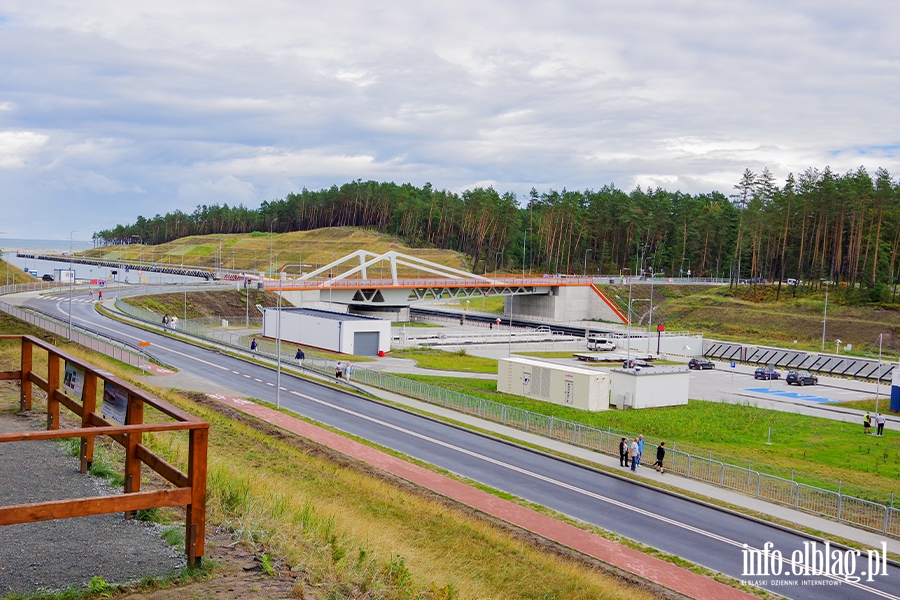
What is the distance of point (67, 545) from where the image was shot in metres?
8.13

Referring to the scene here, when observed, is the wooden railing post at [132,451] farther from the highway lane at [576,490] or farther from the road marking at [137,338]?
the road marking at [137,338]

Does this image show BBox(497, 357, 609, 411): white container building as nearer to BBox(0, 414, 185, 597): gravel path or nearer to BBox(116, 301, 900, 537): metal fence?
BBox(116, 301, 900, 537): metal fence

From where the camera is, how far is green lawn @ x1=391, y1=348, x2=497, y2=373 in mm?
62625

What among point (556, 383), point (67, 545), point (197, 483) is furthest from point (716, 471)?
point (67, 545)

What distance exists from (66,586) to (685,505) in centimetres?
2370

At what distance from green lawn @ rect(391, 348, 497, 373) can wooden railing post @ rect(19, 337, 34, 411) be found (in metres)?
48.3

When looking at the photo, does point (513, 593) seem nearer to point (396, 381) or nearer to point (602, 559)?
point (602, 559)

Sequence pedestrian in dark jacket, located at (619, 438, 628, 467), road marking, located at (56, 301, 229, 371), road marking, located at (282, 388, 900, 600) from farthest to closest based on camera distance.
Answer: road marking, located at (56, 301, 229, 371) → pedestrian in dark jacket, located at (619, 438, 628, 467) → road marking, located at (282, 388, 900, 600)

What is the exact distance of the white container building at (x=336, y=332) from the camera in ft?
219

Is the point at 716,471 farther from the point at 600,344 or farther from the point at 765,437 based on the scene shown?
the point at 600,344

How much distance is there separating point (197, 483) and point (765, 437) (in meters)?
39.2

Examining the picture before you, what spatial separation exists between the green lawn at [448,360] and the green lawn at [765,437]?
31.5 feet

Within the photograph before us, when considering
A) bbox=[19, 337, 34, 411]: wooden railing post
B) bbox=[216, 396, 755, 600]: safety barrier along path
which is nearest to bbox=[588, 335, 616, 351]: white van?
bbox=[216, 396, 755, 600]: safety barrier along path

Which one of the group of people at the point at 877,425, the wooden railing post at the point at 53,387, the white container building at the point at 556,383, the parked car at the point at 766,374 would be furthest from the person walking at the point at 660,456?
the parked car at the point at 766,374
